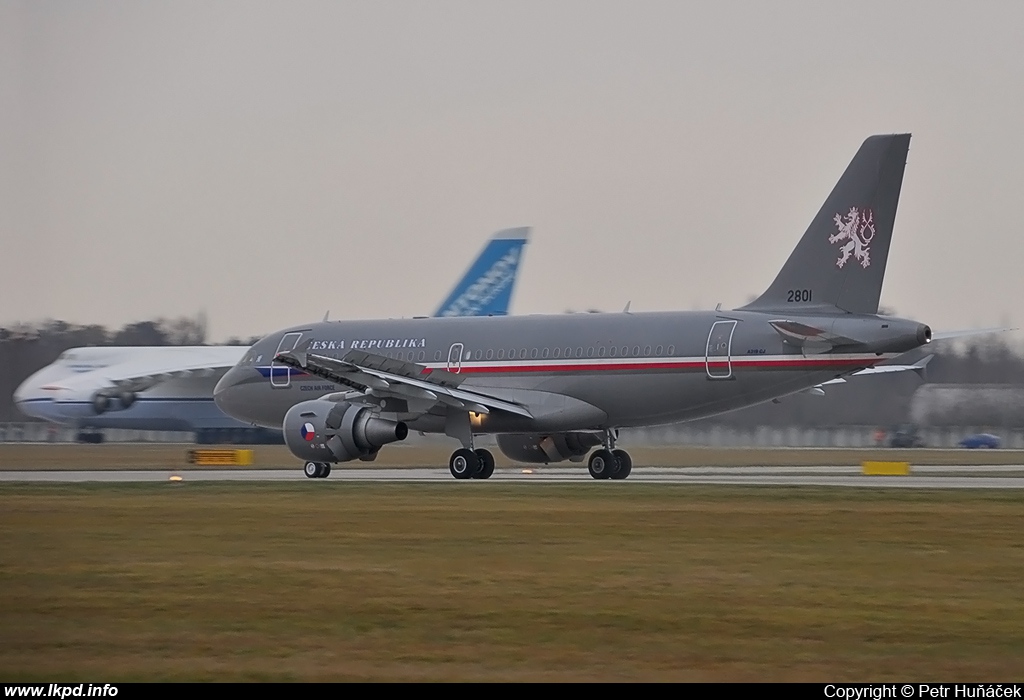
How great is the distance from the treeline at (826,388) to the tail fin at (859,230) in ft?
76.4

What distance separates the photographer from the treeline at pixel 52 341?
77.7 meters

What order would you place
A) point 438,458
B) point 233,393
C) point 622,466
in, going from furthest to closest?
1. point 438,458
2. point 233,393
3. point 622,466

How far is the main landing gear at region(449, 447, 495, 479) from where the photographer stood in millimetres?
36906

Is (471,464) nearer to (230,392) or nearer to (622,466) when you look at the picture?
(622,466)

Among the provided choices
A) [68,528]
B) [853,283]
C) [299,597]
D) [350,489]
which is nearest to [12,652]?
[299,597]

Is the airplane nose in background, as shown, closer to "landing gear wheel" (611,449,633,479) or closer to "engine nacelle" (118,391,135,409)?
"landing gear wheel" (611,449,633,479)

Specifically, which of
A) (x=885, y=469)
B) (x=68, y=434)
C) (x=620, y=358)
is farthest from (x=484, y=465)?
(x=68, y=434)

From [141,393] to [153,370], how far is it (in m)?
2.21

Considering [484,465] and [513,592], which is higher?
[484,465]

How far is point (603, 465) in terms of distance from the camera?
123ft

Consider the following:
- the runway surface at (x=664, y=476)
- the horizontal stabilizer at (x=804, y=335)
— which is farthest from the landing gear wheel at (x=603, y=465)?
the horizontal stabilizer at (x=804, y=335)

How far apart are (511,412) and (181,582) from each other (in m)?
21.7

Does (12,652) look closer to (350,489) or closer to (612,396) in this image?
(350,489)
